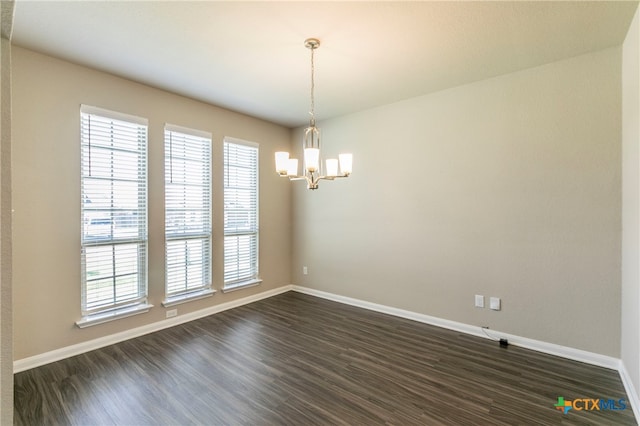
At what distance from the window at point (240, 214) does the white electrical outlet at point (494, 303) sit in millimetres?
3290

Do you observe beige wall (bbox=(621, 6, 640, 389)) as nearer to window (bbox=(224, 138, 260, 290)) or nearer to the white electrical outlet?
the white electrical outlet

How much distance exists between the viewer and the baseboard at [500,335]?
275 cm

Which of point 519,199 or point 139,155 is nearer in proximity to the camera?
point 519,199

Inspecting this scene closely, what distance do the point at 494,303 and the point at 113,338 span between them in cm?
423

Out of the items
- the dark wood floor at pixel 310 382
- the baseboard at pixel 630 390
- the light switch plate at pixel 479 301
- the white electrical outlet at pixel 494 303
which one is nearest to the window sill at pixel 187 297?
the dark wood floor at pixel 310 382

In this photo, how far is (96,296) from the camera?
10.2 ft

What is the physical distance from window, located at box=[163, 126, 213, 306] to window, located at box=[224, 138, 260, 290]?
0.30 meters

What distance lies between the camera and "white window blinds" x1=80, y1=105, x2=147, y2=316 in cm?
306

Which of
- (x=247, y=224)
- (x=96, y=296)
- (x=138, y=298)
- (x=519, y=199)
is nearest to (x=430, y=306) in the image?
(x=519, y=199)

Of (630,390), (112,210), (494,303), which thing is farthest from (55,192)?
(630,390)

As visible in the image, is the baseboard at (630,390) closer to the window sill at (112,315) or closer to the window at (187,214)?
the window at (187,214)

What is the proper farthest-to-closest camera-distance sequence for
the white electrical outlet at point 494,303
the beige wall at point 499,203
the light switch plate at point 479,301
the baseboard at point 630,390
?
the light switch plate at point 479,301 → the white electrical outlet at point 494,303 → the beige wall at point 499,203 → the baseboard at point 630,390

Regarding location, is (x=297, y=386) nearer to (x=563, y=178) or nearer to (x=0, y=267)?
(x=0, y=267)

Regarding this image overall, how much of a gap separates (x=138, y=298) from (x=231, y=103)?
2.75 meters
